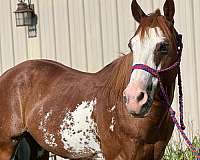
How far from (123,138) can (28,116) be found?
1095 mm

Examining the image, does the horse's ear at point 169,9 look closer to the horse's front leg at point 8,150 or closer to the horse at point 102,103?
the horse at point 102,103

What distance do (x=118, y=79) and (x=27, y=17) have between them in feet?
9.42

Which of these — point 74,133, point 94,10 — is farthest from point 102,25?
point 74,133

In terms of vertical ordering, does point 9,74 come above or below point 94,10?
below

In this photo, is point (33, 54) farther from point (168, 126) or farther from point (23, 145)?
point (168, 126)

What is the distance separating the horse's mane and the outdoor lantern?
2.62 metres

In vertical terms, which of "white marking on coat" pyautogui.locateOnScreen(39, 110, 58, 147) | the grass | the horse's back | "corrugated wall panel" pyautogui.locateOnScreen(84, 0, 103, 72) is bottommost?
the grass

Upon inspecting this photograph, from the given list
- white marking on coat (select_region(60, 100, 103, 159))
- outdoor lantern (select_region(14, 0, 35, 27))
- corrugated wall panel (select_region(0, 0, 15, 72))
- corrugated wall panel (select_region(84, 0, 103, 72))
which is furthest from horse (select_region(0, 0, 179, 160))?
corrugated wall panel (select_region(0, 0, 15, 72))

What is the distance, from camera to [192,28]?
5.24 m

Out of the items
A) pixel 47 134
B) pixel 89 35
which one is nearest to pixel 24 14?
pixel 89 35

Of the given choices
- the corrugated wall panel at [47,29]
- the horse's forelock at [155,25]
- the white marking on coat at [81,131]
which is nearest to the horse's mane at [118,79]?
the white marking on coat at [81,131]

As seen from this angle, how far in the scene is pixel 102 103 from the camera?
3738mm

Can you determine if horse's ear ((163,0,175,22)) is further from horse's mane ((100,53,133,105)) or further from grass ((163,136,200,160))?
grass ((163,136,200,160))

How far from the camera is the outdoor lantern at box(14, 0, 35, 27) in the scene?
240 inches
